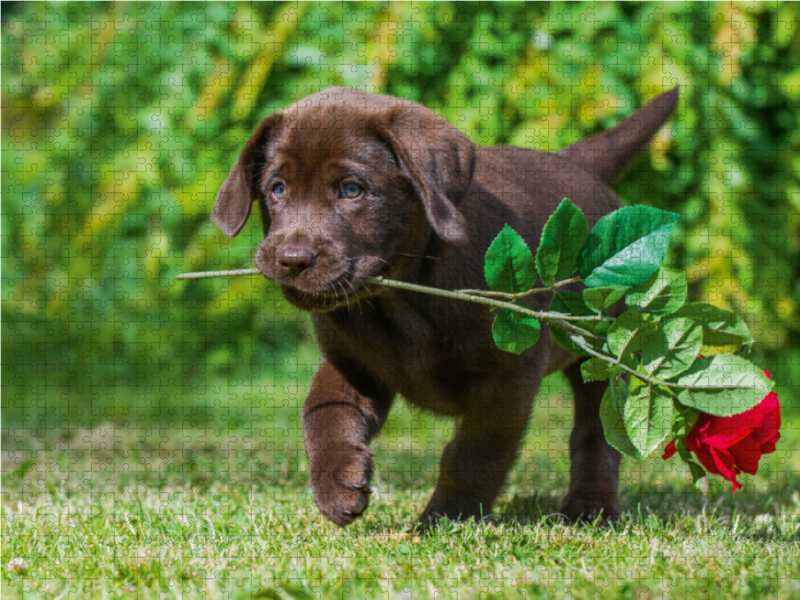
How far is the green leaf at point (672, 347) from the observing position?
2.25 metres

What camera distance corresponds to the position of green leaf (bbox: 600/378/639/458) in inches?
90.5

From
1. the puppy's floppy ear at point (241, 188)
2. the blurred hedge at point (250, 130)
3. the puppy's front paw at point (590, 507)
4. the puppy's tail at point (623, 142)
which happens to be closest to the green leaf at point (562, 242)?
the puppy's floppy ear at point (241, 188)

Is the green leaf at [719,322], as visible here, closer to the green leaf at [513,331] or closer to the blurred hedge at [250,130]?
the green leaf at [513,331]

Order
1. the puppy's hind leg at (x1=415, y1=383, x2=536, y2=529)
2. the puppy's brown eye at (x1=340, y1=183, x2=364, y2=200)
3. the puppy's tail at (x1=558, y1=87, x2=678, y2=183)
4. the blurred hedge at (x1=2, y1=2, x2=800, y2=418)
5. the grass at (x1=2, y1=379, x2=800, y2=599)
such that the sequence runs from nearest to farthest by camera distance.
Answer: the grass at (x1=2, y1=379, x2=800, y2=599), the puppy's brown eye at (x1=340, y1=183, x2=364, y2=200), the puppy's hind leg at (x1=415, y1=383, x2=536, y2=529), the puppy's tail at (x1=558, y1=87, x2=678, y2=183), the blurred hedge at (x1=2, y1=2, x2=800, y2=418)

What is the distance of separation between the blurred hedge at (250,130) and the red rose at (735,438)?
113 inches

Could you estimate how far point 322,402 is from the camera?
269 centimetres

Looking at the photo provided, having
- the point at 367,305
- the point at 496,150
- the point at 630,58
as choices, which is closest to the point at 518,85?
the point at 630,58

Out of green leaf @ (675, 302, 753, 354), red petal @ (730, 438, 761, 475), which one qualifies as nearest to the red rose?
red petal @ (730, 438, 761, 475)

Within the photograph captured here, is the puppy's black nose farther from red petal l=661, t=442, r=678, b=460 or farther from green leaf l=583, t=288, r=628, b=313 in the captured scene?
red petal l=661, t=442, r=678, b=460

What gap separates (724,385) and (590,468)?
3.08 feet

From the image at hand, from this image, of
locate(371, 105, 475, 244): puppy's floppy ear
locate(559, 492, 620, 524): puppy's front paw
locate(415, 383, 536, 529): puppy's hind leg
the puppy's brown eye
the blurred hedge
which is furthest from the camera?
the blurred hedge

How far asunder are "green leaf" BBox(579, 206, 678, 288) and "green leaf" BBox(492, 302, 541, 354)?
0.19 metres

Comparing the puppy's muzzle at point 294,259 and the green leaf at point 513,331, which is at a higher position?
the puppy's muzzle at point 294,259

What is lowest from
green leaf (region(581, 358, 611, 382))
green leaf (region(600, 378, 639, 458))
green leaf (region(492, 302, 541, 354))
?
green leaf (region(600, 378, 639, 458))
